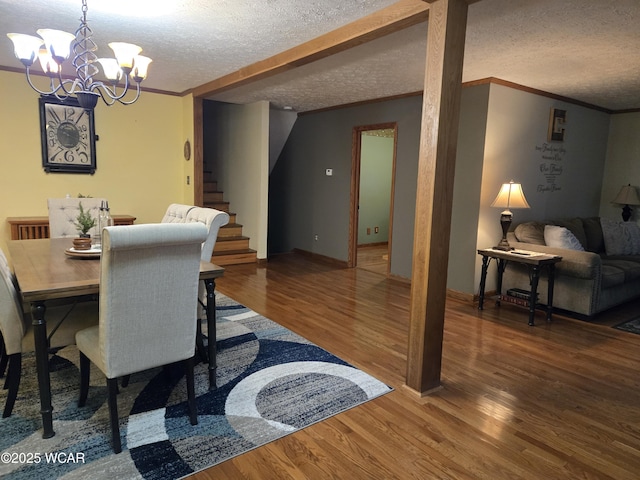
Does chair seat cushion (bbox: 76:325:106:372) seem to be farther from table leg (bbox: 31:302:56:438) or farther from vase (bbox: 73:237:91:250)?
vase (bbox: 73:237:91:250)

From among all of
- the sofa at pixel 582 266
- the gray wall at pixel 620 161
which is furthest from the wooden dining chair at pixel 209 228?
the gray wall at pixel 620 161

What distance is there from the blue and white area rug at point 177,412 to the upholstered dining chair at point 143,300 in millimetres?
179

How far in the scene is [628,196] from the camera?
555cm

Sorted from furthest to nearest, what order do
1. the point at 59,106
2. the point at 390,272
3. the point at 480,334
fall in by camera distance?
1. the point at 390,272
2. the point at 59,106
3. the point at 480,334

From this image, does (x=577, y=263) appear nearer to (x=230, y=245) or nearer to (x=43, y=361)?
(x=43, y=361)

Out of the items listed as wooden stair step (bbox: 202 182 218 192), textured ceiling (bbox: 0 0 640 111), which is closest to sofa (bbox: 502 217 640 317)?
textured ceiling (bbox: 0 0 640 111)

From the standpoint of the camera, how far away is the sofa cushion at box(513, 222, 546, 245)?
4.44m

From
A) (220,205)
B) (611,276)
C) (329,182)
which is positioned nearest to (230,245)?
(220,205)

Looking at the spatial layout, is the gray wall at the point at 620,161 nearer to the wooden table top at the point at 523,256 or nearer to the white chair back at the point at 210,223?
the wooden table top at the point at 523,256

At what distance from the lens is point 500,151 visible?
4.45 metres

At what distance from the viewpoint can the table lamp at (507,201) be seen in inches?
165

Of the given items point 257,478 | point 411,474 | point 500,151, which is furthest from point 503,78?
point 257,478

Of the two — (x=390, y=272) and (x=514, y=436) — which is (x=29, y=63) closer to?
(x=514, y=436)

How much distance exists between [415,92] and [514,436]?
3933mm
